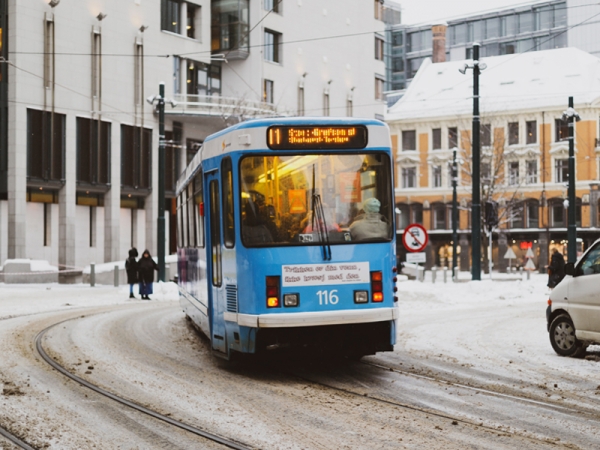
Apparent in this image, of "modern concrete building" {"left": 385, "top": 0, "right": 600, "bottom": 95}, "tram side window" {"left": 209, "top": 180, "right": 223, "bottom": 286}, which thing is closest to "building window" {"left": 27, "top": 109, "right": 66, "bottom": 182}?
"tram side window" {"left": 209, "top": 180, "right": 223, "bottom": 286}

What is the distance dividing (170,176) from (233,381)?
45.2 metres

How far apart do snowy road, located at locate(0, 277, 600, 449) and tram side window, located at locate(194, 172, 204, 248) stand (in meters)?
1.66

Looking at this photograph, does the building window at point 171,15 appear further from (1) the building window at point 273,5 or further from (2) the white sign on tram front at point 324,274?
(2) the white sign on tram front at point 324,274

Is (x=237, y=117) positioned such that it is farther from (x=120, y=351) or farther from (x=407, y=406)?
(x=407, y=406)

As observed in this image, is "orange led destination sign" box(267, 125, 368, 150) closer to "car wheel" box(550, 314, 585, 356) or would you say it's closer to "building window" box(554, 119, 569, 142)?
"car wheel" box(550, 314, 585, 356)

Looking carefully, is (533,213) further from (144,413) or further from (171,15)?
(144,413)

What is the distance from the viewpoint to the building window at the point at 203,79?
56.8 meters

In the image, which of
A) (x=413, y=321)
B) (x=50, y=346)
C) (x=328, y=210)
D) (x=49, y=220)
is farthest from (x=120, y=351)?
(x=49, y=220)

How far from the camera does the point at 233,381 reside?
1141cm

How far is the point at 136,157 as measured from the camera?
53.3 metres

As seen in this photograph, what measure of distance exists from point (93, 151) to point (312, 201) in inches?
1594

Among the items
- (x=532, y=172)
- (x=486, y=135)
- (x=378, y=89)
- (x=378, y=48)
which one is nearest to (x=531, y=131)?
(x=532, y=172)

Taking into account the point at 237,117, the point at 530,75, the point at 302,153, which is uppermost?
the point at 530,75

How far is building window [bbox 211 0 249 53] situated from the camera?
57531 mm
